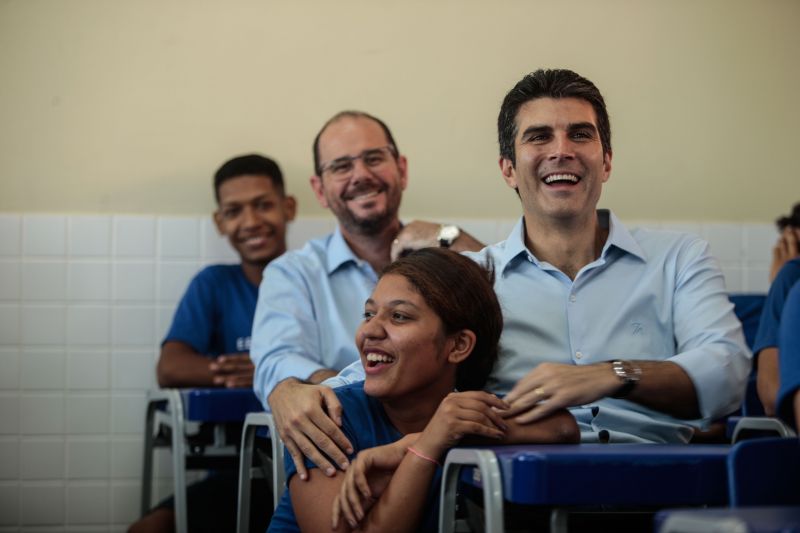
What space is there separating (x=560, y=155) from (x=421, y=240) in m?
0.84

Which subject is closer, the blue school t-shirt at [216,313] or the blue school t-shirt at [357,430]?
the blue school t-shirt at [357,430]

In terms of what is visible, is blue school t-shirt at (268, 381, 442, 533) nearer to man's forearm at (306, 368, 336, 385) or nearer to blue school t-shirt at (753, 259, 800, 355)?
man's forearm at (306, 368, 336, 385)

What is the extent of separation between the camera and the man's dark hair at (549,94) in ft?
6.62

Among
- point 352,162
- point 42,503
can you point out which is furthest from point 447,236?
point 42,503

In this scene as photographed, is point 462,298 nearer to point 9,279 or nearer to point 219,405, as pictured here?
point 219,405

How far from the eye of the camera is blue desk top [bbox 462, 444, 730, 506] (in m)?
1.41

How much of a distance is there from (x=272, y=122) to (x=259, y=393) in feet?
5.11

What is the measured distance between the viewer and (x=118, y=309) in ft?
13.5

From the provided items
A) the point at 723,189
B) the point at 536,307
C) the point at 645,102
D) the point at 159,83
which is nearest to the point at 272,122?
the point at 159,83

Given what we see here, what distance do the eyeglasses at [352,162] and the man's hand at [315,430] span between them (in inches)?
48.1

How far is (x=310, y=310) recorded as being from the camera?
10.0ft

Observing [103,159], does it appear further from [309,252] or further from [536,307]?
[536,307]

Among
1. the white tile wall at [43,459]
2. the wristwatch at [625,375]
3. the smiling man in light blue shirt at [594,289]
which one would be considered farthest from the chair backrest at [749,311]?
the white tile wall at [43,459]

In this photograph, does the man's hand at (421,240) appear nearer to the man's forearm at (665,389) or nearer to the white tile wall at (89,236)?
the man's forearm at (665,389)
